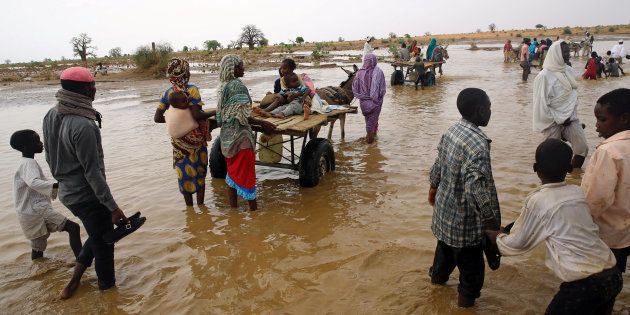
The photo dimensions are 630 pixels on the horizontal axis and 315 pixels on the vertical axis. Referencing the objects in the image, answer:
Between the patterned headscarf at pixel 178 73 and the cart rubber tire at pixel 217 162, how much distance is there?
1.72 meters

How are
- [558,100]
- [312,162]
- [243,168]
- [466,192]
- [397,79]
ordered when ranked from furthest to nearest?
1. [397,79]
2. [312,162]
3. [558,100]
4. [243,168]
5. [466,192]

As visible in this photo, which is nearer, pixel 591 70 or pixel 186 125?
pixel 186 125

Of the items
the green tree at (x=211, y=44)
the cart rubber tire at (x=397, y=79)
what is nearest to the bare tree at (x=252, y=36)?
the green tree at (x=211, y=44)

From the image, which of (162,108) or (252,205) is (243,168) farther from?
(162,108)

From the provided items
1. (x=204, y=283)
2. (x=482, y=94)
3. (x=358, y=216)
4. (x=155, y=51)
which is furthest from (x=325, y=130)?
(x=155, y=51)

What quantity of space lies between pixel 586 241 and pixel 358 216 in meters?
2.83

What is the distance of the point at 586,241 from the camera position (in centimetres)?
238

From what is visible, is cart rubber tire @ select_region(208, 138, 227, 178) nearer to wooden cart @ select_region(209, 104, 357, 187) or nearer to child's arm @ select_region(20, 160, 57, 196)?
wooden cart @ select_region(209, 104, 357, 187)

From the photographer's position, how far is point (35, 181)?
12.7 feet

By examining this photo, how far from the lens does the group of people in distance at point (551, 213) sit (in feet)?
7.84

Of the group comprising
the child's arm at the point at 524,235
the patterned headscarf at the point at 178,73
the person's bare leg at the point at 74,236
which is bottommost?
the person's bare leg at the point at 74,236

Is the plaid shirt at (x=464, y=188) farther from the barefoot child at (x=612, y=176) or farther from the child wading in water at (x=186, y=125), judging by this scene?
the child wading in water at (x=186, y=125)

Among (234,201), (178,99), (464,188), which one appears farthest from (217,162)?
(464,188)

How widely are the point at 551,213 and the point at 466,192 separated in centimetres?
51
